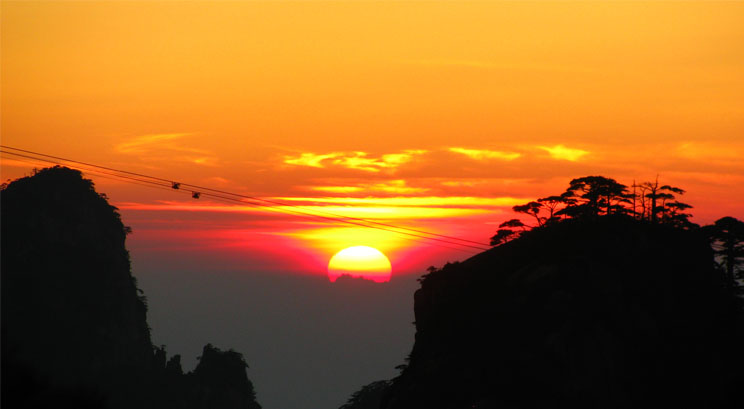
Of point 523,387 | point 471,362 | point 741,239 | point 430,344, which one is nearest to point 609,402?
point 523,387

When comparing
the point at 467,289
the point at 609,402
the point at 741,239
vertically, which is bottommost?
the point at 609,402

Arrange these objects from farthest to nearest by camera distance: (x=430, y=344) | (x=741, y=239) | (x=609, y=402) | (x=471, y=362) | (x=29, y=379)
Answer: (x=741, y=239) < (x=430, y=344) < (x=471, y=362) < (x=609, y=402) < (x=29, y=379)

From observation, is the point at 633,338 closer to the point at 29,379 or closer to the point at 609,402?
the point at 609,402

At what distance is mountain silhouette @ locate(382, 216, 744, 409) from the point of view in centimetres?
11500

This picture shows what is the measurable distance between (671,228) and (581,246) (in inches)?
659

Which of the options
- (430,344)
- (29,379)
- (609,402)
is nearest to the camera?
(29,379)

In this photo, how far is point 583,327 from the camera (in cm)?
11762

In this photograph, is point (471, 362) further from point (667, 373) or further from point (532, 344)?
point (667, 373)

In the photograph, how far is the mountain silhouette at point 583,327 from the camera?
377ft

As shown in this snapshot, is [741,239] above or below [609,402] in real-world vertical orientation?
above

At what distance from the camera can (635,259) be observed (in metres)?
129

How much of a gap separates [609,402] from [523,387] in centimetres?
1037

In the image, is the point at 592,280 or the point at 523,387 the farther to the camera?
the point at 592,280

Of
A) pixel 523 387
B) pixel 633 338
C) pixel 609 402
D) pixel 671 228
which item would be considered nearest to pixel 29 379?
pixel 523 387
